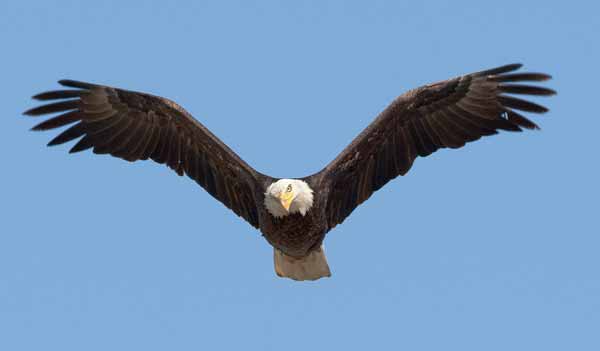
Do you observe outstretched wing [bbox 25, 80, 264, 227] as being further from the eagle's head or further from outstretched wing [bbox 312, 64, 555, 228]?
outstretched wing [bbox 312, 64, 555, 228]

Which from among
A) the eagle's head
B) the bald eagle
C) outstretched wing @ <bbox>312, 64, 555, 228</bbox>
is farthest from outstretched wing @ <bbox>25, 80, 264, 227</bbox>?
outstretched wing @ <bbox>312, 64, 555, 228</bbox>

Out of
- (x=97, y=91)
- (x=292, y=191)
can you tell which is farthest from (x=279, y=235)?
(x=97, y=91)

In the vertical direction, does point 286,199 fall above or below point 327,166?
below

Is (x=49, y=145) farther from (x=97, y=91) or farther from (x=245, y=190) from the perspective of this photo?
(x=245, y=190)

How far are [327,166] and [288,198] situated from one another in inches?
31.0

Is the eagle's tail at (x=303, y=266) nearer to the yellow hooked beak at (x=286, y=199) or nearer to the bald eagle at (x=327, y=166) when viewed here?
the bald eagle at (x=327, y=166)

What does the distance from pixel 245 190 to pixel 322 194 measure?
0.96m

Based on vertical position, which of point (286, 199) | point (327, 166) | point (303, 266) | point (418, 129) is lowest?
point (303, 266)

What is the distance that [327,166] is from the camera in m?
14.9

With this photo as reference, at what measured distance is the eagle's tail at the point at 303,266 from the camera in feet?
51.0

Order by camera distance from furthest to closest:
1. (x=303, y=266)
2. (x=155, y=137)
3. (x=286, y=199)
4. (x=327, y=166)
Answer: (x=303, y=266) → (x=155, y=137) → (x=327, y=166) → (x=286, y=199)

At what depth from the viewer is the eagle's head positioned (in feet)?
47.1

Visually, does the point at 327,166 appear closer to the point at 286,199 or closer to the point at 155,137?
the point at 286,199

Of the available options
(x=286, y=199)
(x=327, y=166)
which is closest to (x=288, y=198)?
(x=286, y=199)
